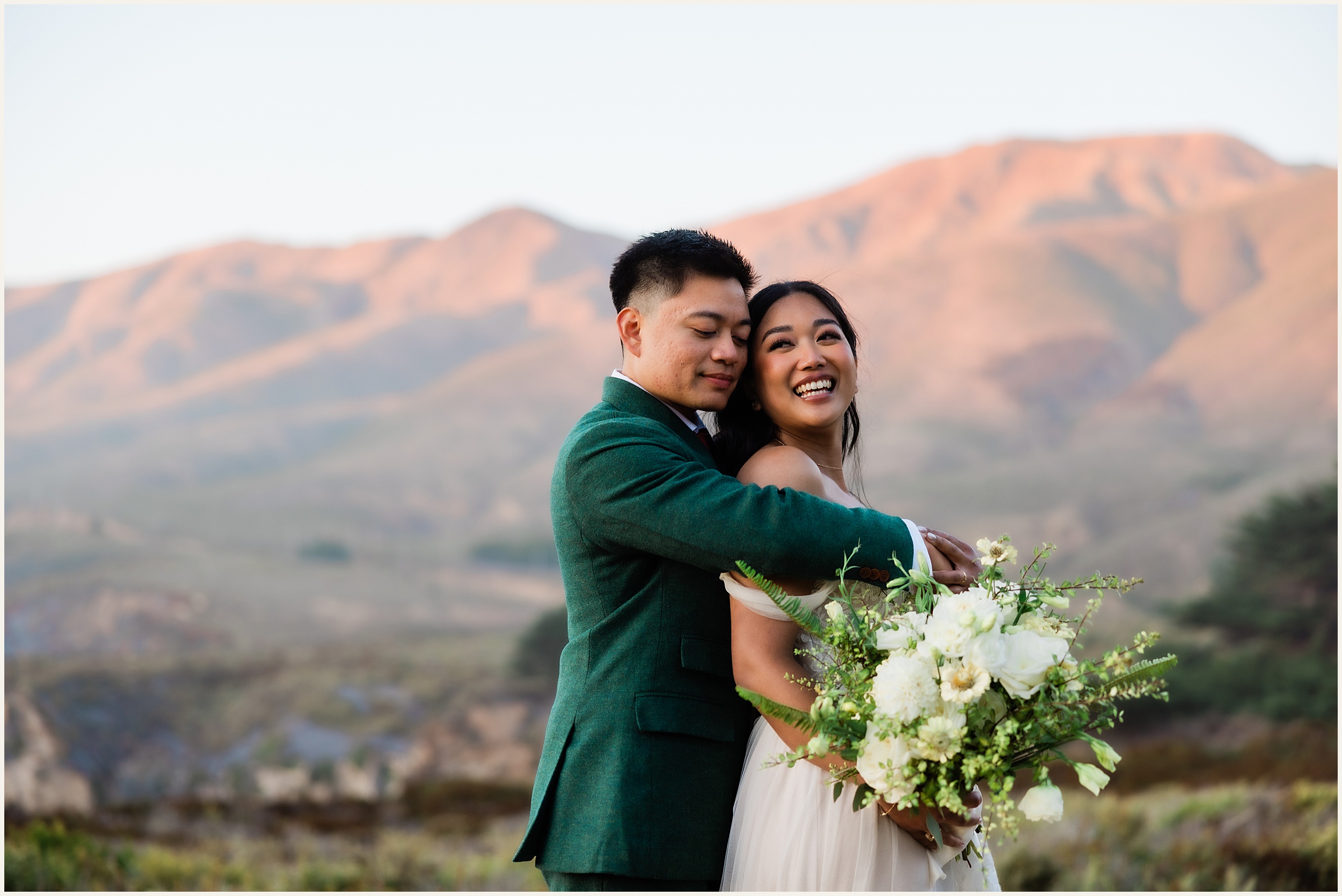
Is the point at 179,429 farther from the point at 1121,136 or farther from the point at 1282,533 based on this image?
the point at 1121,136

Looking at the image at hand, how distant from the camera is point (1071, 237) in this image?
4022 centimetres

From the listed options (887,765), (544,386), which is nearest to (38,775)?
(887,765)


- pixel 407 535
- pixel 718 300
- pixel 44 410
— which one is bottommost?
pixel 407 535

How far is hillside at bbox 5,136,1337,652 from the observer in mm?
27547

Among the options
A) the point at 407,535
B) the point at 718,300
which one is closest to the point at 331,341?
the point at 407,535

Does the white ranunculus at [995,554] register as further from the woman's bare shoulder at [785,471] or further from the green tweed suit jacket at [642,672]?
the woman's bare shoulder at [785,471]

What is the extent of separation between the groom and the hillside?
19472 mm

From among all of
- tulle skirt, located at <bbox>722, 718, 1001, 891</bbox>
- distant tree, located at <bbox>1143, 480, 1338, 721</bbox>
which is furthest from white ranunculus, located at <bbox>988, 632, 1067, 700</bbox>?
distant tree, located at <bbox>1143, 480, 1338, 721</bbox>

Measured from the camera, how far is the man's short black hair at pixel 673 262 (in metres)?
2.96

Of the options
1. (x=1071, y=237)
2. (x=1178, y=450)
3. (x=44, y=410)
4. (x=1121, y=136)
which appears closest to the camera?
(x=1178, y=450)

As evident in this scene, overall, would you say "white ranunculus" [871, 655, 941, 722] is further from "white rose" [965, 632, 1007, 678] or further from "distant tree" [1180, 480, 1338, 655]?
"distant tree" [1180, 480, 1338, 655]

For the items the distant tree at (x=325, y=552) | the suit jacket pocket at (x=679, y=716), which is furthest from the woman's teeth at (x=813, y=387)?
the distant tree at (x=325, y=552)

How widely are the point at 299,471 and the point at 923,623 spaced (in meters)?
33.0

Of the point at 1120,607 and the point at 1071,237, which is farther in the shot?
the point at 1071,237
